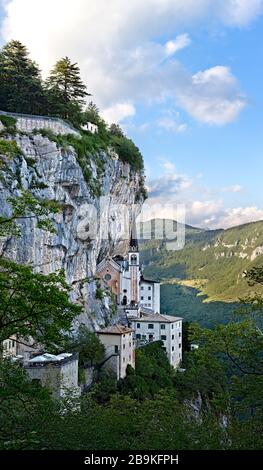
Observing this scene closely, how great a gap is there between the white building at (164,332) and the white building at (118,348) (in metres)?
10.0

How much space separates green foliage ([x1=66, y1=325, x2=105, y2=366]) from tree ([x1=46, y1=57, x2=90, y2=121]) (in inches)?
878

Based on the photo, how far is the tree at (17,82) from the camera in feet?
152

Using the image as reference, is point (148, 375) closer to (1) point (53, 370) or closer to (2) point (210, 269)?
(1) point (53, 370)

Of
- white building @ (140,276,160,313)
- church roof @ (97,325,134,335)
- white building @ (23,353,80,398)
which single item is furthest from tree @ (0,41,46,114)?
white building @ (140,276,160,313)

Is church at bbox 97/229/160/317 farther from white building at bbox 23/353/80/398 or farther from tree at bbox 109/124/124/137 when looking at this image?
white building at bbox 23/353/80/398

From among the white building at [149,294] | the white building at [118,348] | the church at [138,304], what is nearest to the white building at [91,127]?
the church at [138,304]

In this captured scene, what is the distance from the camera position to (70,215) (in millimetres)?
43625

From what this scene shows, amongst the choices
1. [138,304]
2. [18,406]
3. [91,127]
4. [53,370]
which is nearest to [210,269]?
[138,304]

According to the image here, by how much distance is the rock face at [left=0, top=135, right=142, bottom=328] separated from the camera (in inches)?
1432

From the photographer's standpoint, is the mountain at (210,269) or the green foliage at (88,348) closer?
the green foliage at (88,348)

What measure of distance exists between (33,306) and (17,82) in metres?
40.7

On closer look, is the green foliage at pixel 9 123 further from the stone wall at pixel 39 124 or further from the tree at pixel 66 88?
the tree at pixel 66 88
